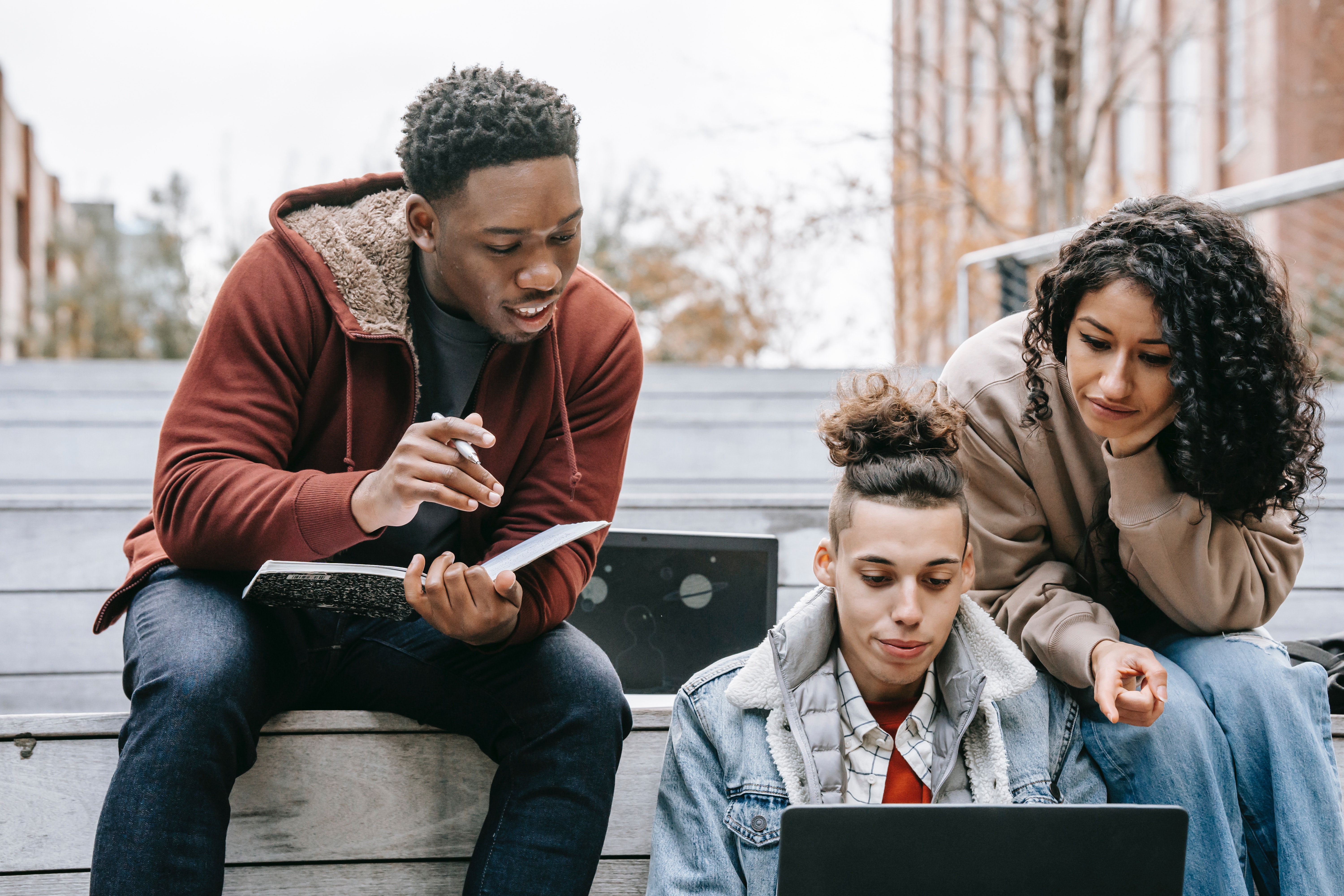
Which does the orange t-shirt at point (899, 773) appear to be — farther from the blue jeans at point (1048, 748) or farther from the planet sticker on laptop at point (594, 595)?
the planet sticker on laptop at point (594, 595)

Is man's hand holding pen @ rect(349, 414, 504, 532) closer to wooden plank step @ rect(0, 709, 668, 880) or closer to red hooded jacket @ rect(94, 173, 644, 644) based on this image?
red hooded jacket @ rect(94, 173, 644, 644)

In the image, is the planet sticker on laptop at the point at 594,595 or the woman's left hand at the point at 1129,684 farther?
the planet sticker on laptop at the point at 594,595

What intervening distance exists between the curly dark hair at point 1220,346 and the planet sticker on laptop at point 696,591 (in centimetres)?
73

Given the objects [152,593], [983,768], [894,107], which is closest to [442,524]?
[152,593]

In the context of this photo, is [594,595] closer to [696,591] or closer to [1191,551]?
[696,591]

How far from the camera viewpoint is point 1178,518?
142cm

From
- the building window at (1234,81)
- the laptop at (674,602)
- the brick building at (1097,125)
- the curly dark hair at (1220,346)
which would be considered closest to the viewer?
the curly dark hair at (1220,346)

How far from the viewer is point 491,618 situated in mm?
1286

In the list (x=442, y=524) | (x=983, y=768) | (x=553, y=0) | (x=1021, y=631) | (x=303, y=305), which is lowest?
(x=983, y=768)

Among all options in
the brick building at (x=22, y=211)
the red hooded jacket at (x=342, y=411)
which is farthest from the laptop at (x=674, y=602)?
the brick building at (x=22, y=211)

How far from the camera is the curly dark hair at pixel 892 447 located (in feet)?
4.65

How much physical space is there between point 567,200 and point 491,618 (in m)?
0.56

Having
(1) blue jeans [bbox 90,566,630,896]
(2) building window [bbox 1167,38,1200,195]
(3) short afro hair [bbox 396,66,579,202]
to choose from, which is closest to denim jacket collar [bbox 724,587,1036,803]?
(1) blue jeans [bbox 90,566,630,896]

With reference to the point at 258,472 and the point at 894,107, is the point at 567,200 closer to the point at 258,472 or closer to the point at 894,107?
the point at 258,472
